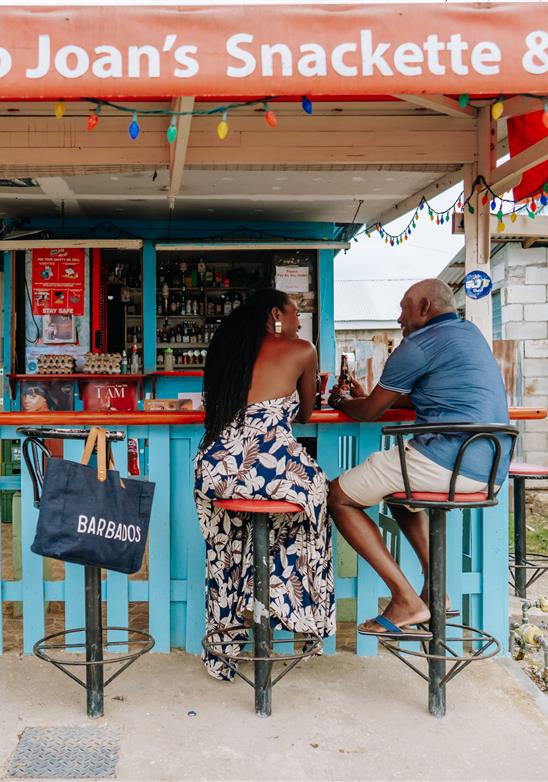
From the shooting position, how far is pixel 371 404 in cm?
303

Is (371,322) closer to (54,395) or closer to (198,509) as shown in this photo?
(54,395)

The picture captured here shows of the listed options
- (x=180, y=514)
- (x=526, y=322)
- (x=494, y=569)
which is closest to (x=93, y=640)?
Result: (x=180, y=514)

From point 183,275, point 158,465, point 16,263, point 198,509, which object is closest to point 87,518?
point 198,509

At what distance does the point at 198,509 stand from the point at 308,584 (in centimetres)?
56

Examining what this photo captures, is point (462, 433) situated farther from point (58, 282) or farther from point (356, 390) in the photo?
point (58, 282)

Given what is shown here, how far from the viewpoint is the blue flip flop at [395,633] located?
280cm

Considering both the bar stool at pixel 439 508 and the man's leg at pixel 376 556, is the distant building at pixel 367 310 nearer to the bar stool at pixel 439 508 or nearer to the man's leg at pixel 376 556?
the man's leg at pixel 376 556

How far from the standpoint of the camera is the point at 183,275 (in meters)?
9.17

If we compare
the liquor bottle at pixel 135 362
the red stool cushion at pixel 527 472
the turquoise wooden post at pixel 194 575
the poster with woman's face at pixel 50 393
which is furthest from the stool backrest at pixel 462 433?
the liquor bottle at pixel 135 362

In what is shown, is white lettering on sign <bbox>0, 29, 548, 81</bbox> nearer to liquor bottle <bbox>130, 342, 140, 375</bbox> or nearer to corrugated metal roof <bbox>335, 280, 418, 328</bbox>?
liquor bottle <bbox>130, 342, 140, 375</bbox>

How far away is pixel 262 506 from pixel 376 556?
0.58 m

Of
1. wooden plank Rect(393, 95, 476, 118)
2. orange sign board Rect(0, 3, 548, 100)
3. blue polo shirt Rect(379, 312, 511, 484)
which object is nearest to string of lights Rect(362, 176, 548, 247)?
wooden plank Rect(393, 95, 476, 118)

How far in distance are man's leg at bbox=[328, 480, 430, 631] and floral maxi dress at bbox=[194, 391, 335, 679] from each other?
73 millimetres

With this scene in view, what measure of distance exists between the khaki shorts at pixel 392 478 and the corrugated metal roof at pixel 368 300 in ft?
64.3
